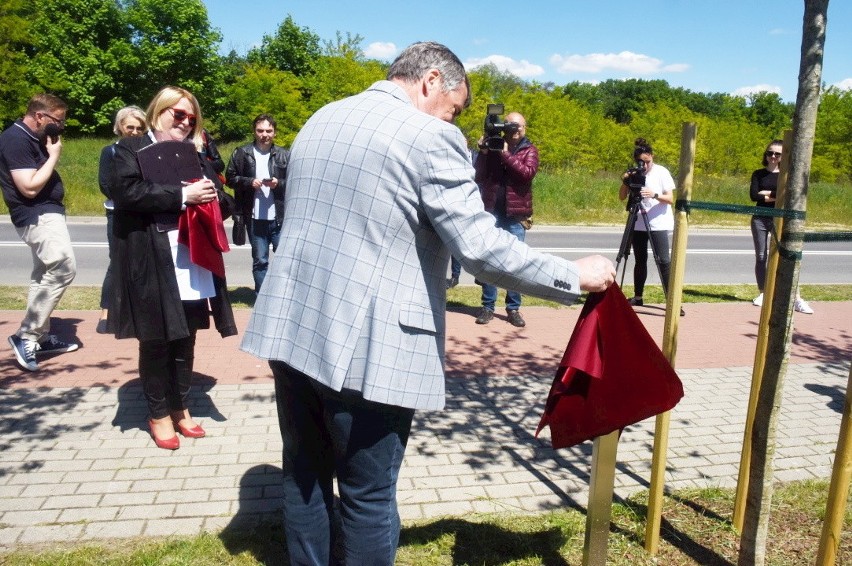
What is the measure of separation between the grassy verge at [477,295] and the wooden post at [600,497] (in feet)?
16.2

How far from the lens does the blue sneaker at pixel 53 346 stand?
589 cm

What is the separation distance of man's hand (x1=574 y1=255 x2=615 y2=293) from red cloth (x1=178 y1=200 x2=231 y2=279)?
229 centimetres

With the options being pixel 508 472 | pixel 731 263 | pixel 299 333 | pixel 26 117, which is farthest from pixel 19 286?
pixel 731 263

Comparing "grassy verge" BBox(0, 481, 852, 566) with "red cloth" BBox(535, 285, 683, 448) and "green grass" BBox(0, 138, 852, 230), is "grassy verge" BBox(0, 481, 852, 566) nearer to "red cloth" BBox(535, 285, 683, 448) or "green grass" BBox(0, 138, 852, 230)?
"red cloth" BBox(535, 285, 683, 448)

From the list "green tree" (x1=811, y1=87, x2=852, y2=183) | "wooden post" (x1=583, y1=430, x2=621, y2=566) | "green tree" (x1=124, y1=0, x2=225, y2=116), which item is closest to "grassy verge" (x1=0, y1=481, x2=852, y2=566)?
"wooden post" (x1=583, y1=430, x2=621, y2=566)

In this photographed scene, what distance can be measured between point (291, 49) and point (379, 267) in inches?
2093

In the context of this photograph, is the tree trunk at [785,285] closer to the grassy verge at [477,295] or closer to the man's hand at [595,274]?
the man's hand at [595,274]

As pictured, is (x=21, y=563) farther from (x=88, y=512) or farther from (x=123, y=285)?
(x=123, y=285)

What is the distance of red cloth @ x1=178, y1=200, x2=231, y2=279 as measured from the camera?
388 cm

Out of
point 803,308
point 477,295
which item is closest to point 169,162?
point 477,295

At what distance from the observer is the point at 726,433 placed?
15.0 feet

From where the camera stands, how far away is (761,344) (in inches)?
Answer: 123

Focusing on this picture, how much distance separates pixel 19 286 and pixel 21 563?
23.3 ft

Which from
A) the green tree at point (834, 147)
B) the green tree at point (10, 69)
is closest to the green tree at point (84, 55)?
the green tree at point (10, 69)
